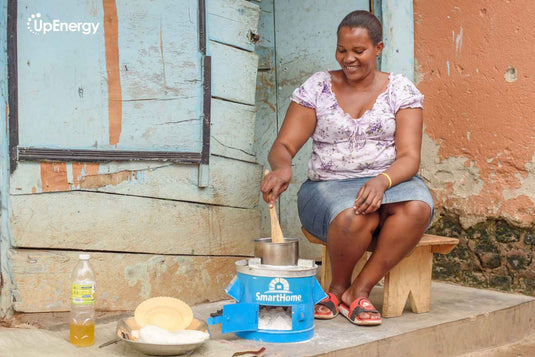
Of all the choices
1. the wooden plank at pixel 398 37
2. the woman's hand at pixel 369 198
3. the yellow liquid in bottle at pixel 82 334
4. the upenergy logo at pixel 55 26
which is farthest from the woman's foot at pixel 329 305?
the upenergy logo at pixel 55 26

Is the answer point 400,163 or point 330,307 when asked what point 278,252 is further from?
point 400,163

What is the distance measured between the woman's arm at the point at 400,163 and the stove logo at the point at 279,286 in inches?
21.6

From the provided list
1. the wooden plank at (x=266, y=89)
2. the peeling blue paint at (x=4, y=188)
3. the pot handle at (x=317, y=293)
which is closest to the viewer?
the pot handle at (x=317, y=293)

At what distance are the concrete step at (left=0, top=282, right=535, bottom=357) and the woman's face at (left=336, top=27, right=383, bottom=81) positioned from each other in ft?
3.83

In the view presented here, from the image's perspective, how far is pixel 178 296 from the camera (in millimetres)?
3387

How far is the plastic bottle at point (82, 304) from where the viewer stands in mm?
2557

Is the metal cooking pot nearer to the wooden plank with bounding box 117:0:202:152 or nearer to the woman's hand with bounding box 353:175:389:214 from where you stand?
the woman's hand with bounding box 353:175:389:214

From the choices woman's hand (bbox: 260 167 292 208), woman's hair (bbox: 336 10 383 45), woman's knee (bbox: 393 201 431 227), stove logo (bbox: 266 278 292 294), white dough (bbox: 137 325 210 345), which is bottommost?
white dough (bbox: 137 325 210 345)

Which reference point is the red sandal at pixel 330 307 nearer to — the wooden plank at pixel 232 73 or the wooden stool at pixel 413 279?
the wooden stool at pixel 413 279

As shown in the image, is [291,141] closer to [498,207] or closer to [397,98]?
Answer: [397,98]

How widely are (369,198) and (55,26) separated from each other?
1575mm

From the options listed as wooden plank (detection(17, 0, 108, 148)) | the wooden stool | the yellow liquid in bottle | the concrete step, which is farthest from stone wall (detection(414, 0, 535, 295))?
the yellow liquid in bottle

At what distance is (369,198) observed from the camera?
118 inches

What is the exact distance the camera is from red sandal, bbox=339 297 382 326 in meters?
3.02
